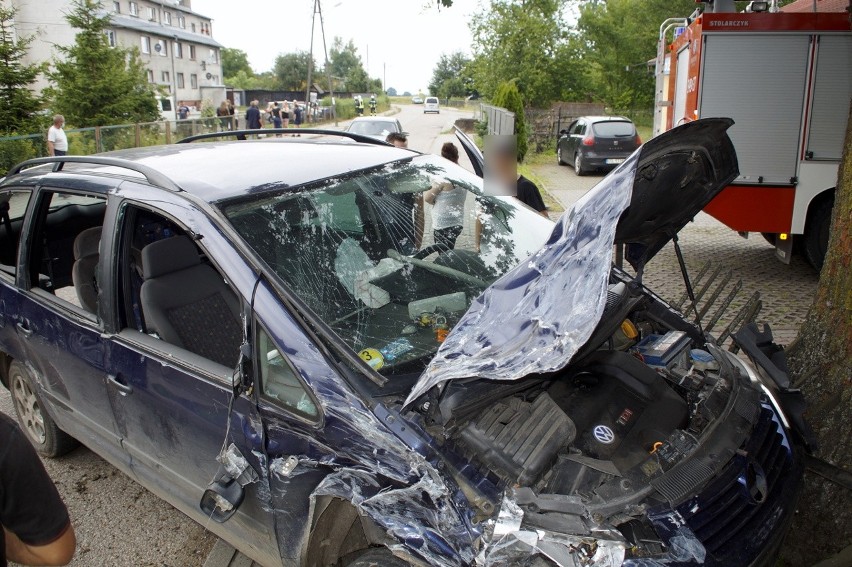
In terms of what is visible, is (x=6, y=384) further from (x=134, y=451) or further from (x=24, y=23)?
(x=24, y=23)

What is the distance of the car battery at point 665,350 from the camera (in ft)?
10.1

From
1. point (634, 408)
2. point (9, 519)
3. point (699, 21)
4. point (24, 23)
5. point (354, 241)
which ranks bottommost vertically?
point (634, 408)

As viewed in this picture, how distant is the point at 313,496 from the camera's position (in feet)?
7.52

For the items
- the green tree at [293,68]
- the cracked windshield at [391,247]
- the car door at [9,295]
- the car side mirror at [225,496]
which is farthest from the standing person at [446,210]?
the green tree at [293,68]

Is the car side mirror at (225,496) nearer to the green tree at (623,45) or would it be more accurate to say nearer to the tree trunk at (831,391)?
the tree trunk at (831,391)

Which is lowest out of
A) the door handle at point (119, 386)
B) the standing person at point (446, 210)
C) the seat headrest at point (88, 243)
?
the door handle at point (119, 386)

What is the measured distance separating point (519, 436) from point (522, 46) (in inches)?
1030

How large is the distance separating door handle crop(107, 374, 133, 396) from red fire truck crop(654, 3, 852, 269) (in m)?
6.43

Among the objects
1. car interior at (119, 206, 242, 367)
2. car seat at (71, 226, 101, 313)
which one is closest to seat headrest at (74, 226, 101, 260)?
car seat at (71, 226, 101, 313)

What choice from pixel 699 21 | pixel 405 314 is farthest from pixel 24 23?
pixel 405 314

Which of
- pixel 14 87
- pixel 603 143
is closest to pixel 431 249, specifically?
pixel 603 143

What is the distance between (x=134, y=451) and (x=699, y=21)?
24.4ft

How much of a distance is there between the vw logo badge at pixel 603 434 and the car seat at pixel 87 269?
8.37 ft

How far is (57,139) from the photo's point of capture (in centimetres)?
1461
